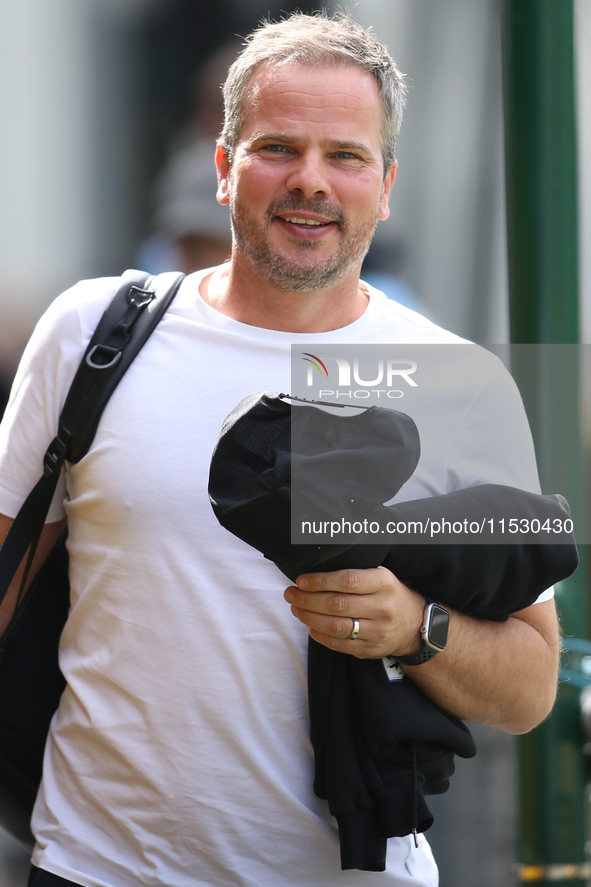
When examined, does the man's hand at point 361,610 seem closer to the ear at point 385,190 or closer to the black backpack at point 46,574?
the black backpack at point 46,574

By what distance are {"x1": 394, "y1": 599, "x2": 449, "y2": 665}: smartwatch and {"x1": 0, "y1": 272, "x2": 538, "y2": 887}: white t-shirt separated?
220 mm

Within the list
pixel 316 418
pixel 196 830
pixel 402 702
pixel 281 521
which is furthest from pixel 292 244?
pixel 196 830

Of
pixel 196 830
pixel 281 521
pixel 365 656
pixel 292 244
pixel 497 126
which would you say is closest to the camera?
pixel 281 521

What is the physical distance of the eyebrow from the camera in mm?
1737

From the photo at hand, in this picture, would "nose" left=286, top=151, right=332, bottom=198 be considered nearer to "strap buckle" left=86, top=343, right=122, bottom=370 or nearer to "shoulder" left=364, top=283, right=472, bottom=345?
"shoulder" left=364, top=283, right=472, bottom=345

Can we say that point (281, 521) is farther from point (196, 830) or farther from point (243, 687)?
point (196, 830)

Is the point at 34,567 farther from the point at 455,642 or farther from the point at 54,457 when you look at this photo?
the point at 455,642

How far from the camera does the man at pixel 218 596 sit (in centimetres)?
Result: 157

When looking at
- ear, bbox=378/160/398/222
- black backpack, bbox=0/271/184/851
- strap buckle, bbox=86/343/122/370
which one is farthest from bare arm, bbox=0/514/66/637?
ear, bbox=378/160/398/222

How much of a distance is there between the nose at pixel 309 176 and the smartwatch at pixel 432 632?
75 centimetres

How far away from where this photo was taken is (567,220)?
7.24ft

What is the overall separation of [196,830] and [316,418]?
756 mm

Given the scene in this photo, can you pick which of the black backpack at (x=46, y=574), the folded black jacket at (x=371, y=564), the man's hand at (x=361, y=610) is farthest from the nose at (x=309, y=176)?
the man's hand at (x=361, y=610)

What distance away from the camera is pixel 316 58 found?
1.78 meters
